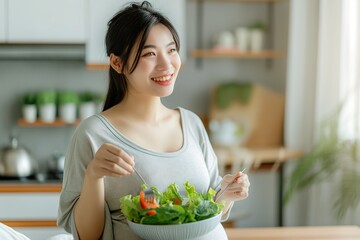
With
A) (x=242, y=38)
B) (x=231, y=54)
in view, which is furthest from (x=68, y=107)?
(x=242, y=38)

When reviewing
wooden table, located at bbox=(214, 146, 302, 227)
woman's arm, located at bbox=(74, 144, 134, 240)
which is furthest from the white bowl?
wooden table, located at bbox=(214, 146, 302, 227)

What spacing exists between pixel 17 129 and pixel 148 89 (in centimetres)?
263

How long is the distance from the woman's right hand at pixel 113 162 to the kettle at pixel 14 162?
241 cm

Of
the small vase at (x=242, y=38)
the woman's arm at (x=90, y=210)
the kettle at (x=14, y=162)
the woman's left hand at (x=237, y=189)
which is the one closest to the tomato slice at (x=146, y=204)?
the woman's arm at (x=90, y=210)

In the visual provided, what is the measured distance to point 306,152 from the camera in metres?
4.00

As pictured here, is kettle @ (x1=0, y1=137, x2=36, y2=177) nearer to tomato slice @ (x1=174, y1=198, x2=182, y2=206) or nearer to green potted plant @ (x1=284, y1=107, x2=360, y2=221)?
green potted plant @ (x1=284, y1=107, x2=360, y2=221)

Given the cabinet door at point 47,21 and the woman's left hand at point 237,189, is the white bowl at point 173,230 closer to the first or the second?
the woman's left hand at point 237,189

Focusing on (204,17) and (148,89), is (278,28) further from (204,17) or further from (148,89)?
(148,89)

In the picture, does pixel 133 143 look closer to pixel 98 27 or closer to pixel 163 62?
pixel 163 62

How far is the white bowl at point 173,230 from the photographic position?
1.39m

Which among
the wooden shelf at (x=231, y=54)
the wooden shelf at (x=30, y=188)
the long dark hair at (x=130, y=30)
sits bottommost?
the wooden shelf at (x=30, y=188)

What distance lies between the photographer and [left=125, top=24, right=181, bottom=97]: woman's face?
158cm

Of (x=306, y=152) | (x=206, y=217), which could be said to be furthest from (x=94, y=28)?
(x=206, y=217)

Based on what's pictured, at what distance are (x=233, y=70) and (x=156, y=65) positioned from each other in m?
2.70
